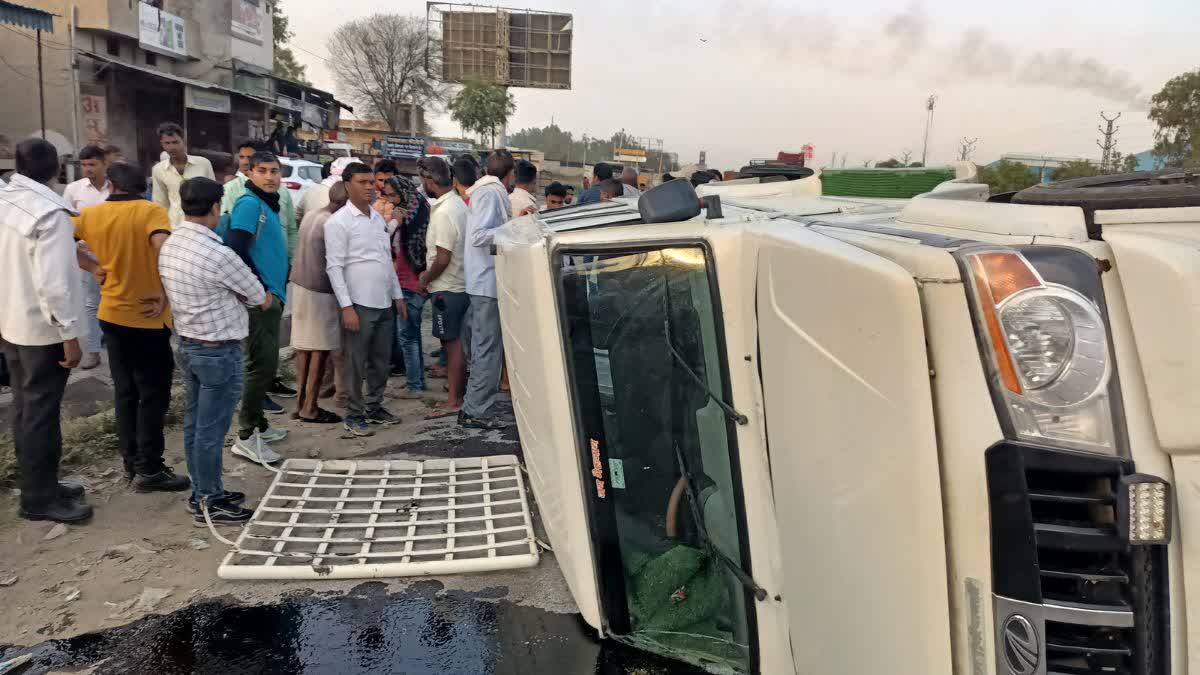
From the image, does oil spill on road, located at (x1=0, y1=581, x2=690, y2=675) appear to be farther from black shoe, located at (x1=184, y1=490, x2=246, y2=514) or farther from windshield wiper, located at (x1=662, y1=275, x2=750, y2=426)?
windshield wiper, located at (x1=662, y1=275, x2=750, y2=426)

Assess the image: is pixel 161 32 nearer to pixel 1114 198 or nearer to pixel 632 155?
pixel 1114 198

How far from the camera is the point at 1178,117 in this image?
11125mm

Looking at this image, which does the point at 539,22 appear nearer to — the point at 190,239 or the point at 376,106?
the point at 376,106

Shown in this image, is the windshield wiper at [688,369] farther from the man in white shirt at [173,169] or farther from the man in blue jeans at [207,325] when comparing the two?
the man in white shirt at [173,169]

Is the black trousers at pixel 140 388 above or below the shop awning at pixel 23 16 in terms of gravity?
below

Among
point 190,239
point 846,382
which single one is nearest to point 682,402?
point 846,382

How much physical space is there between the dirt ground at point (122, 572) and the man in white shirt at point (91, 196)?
210 cm

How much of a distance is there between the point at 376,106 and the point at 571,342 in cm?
5901

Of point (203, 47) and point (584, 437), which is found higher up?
point (203, 47)

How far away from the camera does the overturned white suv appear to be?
1.32m

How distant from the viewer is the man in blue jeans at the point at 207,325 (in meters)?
3.89

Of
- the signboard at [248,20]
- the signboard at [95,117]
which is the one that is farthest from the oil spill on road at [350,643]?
the signboard at [248,20]

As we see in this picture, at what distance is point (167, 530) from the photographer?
3992 millimetres

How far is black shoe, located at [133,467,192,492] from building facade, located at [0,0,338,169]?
16.2 meters
